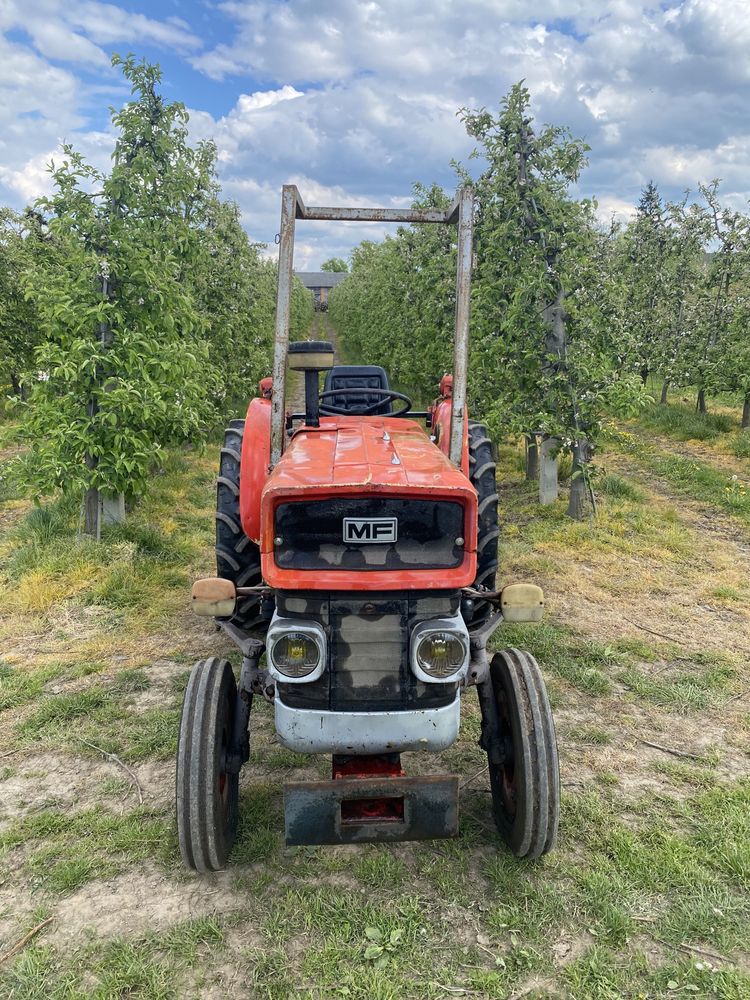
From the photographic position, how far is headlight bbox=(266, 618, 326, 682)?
240 centimetres

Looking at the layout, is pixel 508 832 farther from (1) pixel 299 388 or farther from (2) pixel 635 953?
(1) pixel 299 388

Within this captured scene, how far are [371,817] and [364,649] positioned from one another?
669 millimetres

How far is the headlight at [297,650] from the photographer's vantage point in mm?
2404

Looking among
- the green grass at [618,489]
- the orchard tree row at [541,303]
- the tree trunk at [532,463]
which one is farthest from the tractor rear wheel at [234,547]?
the tree trunk at [532,463]

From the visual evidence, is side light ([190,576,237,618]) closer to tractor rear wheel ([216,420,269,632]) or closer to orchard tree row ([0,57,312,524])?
tractor rear wheel ([216,420,269,632])

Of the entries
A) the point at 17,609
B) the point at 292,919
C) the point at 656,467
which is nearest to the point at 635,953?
the point at 292,919

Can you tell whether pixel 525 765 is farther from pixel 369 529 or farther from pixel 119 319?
pixel 119 319

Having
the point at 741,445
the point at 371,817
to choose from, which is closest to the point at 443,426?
the point at 371,817

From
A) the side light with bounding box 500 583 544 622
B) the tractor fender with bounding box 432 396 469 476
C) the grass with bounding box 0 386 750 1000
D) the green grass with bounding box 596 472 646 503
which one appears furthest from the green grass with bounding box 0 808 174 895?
the green grass with bounding box 596 472 646 503

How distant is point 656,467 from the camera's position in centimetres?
1012

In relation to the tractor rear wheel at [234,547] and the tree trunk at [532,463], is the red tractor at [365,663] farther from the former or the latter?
the tree trunk at [532,463]

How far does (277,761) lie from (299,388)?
622 inches

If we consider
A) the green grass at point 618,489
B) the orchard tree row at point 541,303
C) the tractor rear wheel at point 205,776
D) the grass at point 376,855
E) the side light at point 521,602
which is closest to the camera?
the grass at point 376,855

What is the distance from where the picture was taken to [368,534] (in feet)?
7.86
